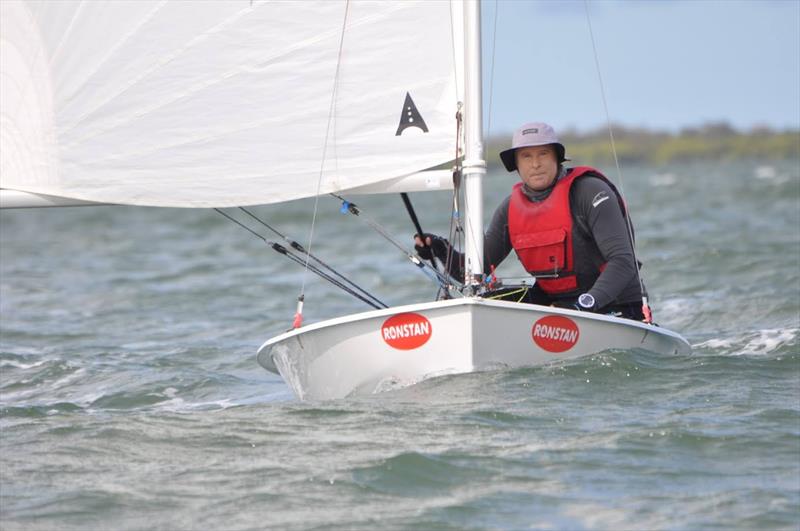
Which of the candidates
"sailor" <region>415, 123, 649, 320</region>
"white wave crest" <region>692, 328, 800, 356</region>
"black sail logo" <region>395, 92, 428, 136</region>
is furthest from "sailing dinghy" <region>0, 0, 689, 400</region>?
Answer: "white wave crest" <region>692, 328, 800, 356</region>

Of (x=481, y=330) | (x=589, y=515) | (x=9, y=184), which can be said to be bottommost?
(x=589, y=515)

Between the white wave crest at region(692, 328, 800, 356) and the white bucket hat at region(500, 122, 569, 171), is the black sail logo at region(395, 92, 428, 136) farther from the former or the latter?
the white wave crest at region(692, 328, 800, 356)

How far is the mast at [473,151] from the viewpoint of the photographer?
5414mm

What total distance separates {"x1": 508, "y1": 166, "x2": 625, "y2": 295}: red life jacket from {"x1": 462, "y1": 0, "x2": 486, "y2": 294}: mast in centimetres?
48

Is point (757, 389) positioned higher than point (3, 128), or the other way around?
point (3, 128)

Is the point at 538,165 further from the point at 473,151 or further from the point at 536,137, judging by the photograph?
the point at 473,151

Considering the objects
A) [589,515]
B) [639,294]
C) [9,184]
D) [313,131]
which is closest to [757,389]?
[639,294]

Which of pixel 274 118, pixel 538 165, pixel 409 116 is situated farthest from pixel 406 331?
pixel 274 118

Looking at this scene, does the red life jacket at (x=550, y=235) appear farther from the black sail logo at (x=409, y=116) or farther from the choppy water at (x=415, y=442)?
the black sail logo at (x=409, y=116)

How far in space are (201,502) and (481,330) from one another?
1341 millimetres

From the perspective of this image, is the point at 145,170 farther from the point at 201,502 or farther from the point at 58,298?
the point at 58,298

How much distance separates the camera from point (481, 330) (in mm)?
5051

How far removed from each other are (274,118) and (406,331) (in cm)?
125

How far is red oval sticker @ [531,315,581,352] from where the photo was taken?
17.0 ft
